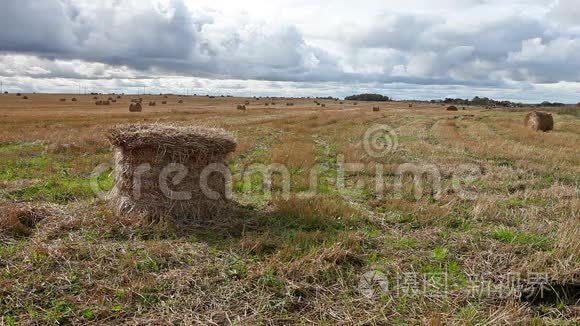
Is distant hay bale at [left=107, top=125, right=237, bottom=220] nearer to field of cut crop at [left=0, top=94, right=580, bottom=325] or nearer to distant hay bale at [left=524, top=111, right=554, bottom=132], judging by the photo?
field of cut crop at [left=0, top=94, right=580, bottom=325]

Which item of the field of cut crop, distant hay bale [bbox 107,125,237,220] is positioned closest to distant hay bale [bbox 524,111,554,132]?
the field of cut crop

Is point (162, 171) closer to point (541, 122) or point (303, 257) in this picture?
point (303, 257)

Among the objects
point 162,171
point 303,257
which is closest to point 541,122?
point 162,171

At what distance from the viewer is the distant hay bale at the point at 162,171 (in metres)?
7.84

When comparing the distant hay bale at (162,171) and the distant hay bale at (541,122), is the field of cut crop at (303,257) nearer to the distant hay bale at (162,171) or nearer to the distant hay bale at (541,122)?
the distant hay bale at (162,171)

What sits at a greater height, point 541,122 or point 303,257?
point 541,122

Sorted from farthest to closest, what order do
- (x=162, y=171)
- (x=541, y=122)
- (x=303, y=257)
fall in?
(x=541, y=122) → (x=162, y=171) → (x=303, y=257)

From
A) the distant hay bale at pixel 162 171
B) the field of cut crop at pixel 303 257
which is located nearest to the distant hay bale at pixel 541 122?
the field of cut crop at pixel 303 257

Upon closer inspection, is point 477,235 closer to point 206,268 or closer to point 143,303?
point 206,268

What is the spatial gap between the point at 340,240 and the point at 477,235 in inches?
86.3

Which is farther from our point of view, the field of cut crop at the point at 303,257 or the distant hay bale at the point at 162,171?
the distant hay bale at the point at 162,171

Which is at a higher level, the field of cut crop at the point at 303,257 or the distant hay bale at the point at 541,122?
the distant hay bale at the point at 541,122

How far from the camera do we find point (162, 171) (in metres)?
7.91

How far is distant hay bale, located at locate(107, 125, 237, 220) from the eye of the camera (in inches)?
309
